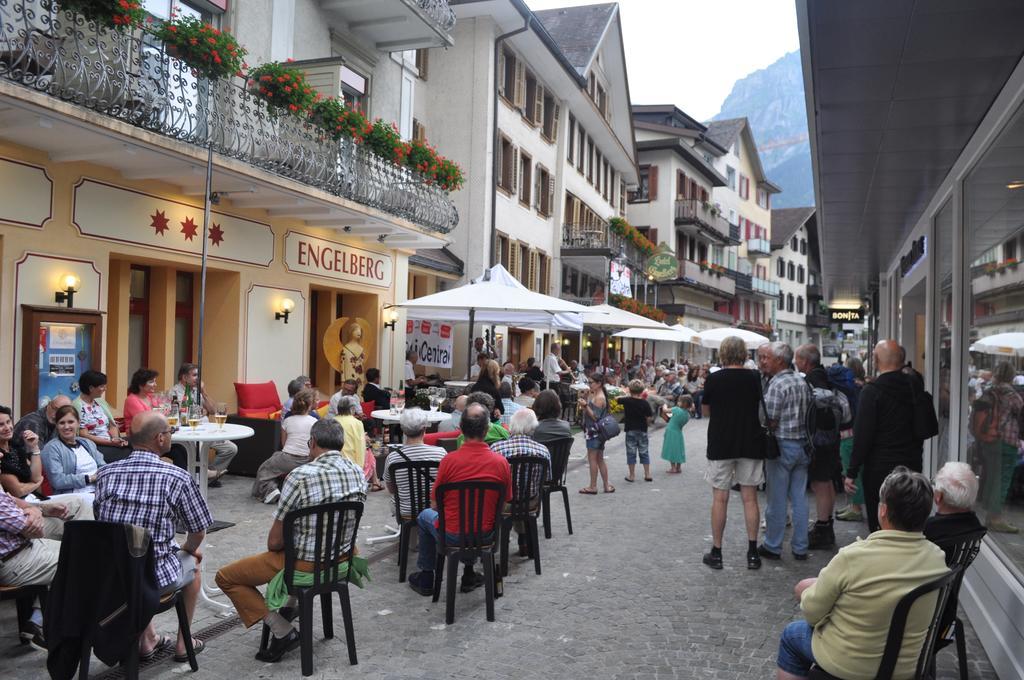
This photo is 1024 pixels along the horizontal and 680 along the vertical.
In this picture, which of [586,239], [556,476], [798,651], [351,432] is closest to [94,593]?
[798,651]

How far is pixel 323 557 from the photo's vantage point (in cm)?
445

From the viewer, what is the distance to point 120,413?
10.0 metres

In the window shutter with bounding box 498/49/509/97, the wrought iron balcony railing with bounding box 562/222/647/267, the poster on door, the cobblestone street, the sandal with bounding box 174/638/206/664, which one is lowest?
the cobblestone street

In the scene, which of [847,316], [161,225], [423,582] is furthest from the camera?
[847,316]

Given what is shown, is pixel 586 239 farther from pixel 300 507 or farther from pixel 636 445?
pixel 300 507

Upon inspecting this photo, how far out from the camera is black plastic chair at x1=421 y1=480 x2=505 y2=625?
5.24 meters

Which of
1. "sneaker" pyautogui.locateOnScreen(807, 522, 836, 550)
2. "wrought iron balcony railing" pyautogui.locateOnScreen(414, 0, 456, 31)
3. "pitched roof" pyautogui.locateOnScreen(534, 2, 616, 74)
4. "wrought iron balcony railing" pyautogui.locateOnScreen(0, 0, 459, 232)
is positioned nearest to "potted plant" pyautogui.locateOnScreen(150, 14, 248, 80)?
"wrought iron balcony railing" pyautogui.locateOnScreen(0, 0, 459, 232)

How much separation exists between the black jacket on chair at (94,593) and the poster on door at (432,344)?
43.8 ft

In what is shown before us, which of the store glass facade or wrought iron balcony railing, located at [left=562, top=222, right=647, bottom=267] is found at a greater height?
wrought iron balcony railing, located at [left=562, top=222, right=647, bottom=267]

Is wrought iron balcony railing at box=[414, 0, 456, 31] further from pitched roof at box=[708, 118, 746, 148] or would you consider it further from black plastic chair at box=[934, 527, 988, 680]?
pitched roof at box=[708, 118, 746, 148]

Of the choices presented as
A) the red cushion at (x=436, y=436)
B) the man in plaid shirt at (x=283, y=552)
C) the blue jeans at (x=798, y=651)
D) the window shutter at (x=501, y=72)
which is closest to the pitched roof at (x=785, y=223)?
the window shutter at (x=501, y=72)

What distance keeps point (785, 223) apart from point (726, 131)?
18.3 metres

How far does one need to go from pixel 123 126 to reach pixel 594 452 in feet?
20.4

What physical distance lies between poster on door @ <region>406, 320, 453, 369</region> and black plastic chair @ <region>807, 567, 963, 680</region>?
1425cm
